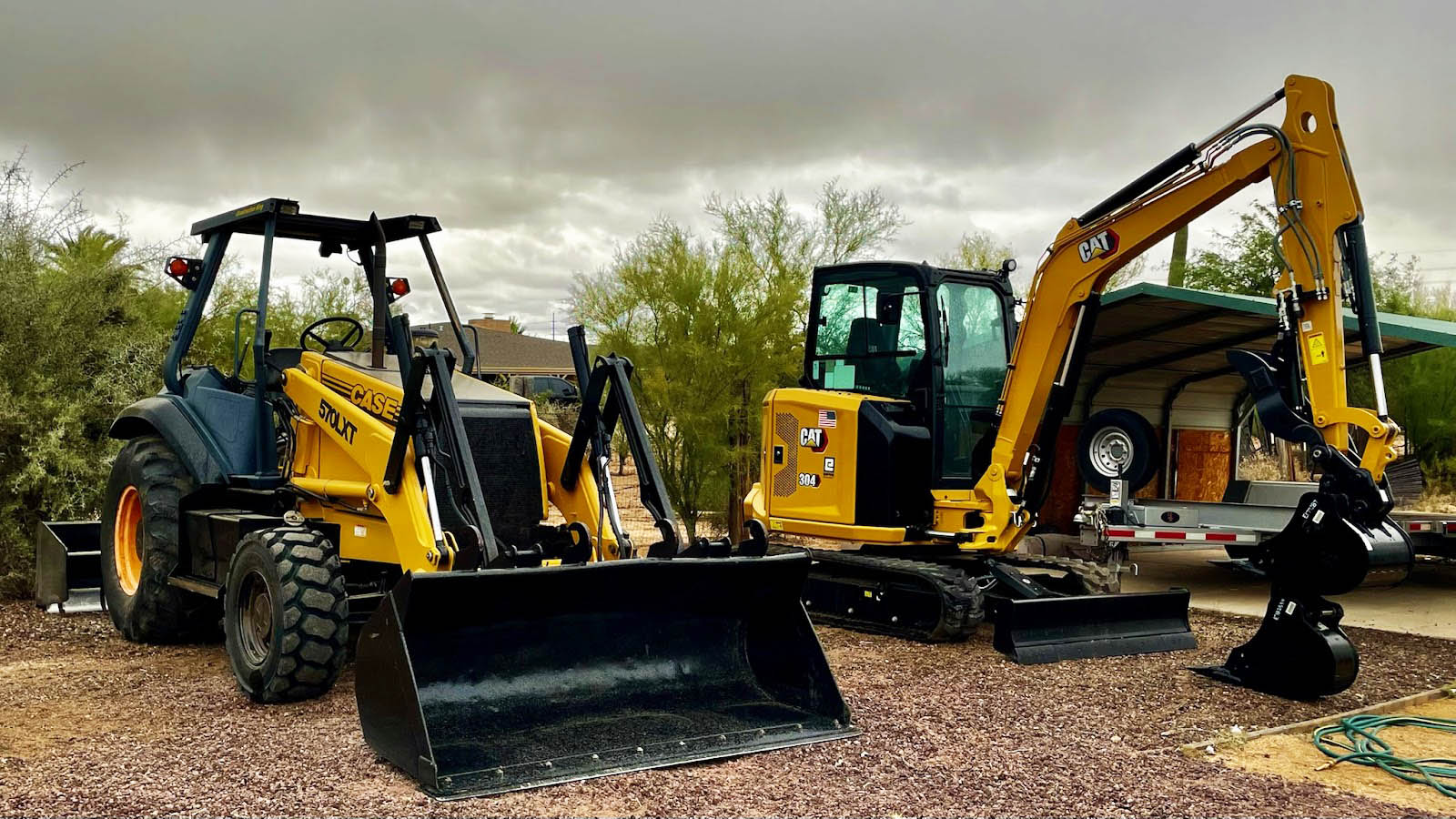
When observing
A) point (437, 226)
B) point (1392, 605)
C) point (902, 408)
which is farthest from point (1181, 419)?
point (437, 226)

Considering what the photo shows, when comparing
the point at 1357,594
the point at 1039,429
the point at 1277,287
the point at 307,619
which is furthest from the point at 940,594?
the point at 1357,594

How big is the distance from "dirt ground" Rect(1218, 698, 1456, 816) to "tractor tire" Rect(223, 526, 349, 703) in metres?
4.15

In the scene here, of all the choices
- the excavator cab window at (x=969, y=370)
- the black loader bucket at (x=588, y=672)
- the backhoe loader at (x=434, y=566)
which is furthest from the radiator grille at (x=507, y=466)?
the excavator cab window at (x=969, y=370)

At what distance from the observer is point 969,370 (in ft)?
29.8

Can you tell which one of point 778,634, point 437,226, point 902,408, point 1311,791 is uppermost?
point 437,226

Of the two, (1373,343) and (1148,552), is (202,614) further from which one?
(1148,552)

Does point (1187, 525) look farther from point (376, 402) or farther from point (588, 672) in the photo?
point (376, 402)

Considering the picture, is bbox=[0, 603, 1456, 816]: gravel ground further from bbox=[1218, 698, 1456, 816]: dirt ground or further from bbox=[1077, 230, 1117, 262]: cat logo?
bbox=[1077, 230, 1117, 262]: cat logo

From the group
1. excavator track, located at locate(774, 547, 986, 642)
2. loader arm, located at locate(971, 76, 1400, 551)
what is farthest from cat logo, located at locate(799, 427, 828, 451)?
loader arm, located at locate(971, 76, 1400, 551)

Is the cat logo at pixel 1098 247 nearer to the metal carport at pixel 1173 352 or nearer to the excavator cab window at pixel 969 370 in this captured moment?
the excavator cab window at pixel 969 370

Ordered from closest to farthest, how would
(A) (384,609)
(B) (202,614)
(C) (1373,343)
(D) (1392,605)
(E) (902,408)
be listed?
(A) (384,609)
(C) (1373,343)
(B) (202,614)
(E) (902,408)
(D) (1392,605)

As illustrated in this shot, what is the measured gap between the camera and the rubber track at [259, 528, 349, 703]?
5703 mm

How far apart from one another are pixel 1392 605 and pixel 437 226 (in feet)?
29.2

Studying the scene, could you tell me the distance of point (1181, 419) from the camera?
13906 mm
